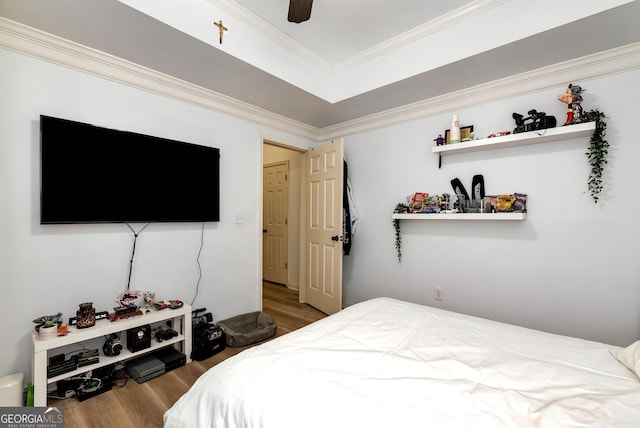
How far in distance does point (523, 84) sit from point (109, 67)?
10.8 feet

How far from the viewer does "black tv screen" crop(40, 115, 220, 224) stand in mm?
1874

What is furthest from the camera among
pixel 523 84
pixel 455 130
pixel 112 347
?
pixel 455 130

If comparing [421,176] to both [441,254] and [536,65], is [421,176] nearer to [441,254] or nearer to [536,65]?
[441,254]

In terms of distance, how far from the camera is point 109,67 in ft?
6.96

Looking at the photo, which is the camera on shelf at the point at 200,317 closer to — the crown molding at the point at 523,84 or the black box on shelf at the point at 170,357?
the black box on shelf at the point at 170,357

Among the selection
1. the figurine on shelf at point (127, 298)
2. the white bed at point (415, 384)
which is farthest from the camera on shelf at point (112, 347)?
the white bed at point (415, 384)

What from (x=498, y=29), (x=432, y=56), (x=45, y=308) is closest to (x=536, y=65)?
(x=498, y=29)

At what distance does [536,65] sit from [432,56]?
79 cm

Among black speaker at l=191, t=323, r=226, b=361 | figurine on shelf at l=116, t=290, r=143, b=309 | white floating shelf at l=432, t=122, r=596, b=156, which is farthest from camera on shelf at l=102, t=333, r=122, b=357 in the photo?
white floating shelf at l=432, t=122, r=596, b=156

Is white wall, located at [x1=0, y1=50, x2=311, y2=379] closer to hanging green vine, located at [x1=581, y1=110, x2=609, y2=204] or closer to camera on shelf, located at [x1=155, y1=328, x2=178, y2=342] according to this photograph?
camera on shelf, located at [x1=155, y1=328, x2=178, y2=342]

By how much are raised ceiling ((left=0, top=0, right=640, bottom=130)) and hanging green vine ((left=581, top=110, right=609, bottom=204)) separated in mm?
478

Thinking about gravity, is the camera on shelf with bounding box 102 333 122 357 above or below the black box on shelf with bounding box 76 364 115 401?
above

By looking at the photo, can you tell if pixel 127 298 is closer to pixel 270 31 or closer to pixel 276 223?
pixel 270 31

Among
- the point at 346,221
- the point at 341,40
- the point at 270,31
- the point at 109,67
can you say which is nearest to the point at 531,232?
the point at 346,221
